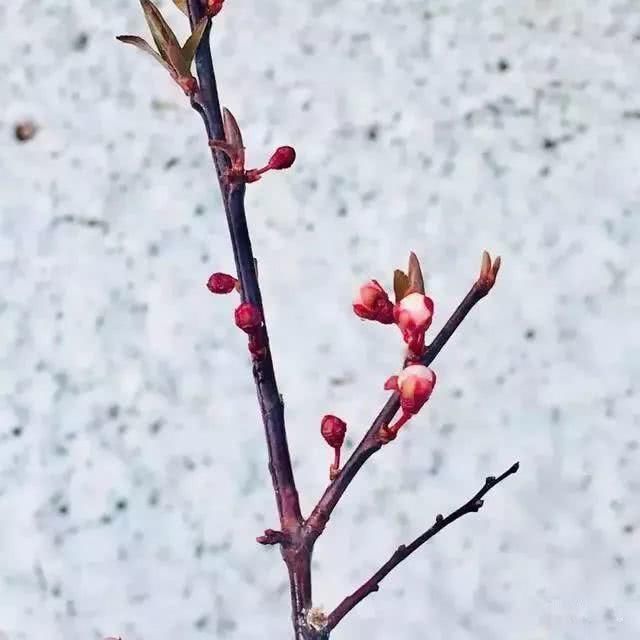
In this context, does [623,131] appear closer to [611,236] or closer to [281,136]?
[611,236]

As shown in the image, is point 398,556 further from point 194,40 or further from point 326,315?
point 326,315

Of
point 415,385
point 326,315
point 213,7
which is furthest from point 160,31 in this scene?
point 326,315

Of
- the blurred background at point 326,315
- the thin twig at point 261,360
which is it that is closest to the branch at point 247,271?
the thin twig at point 261,360

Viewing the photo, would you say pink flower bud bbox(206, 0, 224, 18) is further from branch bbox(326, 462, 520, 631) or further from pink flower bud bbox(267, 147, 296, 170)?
branch bbox(326, 462, 520, 631)

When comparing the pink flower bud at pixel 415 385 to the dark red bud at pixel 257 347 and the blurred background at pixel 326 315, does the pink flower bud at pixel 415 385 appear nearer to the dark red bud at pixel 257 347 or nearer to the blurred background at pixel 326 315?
the dark red bud at pixel 257 347

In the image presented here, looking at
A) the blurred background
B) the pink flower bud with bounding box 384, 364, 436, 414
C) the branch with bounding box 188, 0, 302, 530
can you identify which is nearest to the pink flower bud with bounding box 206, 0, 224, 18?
the branch with bounding box 188, 0, 302, 530
